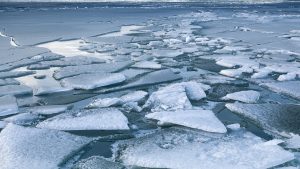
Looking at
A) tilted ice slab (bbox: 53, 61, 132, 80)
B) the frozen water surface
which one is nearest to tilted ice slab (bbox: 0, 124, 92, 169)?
the frozen water surface

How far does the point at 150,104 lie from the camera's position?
11.0 feet

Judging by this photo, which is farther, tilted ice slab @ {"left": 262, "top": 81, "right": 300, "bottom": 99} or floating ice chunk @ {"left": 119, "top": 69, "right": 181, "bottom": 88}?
floating ice chunk @ {"left": 119, "top": 69, "right": 181, "bottom": 88}

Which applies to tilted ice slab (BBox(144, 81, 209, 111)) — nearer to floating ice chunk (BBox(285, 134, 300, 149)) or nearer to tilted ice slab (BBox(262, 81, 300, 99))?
Result: tilted ice slab (BBox(262, 81, 300, 99))

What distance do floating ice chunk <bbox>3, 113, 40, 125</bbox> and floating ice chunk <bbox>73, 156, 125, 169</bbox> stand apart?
35.6 inches

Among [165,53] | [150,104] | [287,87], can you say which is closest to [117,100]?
[150,104]

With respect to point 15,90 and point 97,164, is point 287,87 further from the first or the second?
point 15,90

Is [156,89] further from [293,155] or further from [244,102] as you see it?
[293,155]

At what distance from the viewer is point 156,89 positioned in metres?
3.90

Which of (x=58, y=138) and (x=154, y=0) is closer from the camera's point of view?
(x=58, y=138)

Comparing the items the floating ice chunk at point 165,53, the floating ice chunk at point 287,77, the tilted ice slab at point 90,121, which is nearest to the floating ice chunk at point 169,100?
the tilted ice slab at point 90,121

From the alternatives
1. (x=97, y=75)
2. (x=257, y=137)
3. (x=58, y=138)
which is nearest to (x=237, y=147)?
(x=257, y=137)

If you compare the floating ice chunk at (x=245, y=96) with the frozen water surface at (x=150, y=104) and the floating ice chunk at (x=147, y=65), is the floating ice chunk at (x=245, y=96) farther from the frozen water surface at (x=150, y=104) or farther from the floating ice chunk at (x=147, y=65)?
the floating ice chunk at (x=147, y=65)

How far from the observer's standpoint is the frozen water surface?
2354mm

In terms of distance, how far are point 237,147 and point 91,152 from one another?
1003mm
